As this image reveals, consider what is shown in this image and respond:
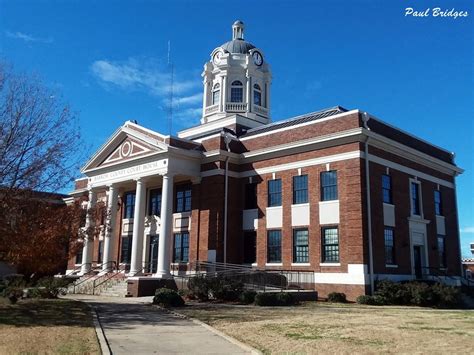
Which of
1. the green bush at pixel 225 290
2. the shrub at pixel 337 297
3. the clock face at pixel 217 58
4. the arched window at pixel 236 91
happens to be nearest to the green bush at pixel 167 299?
the green bush at pixel 225 290

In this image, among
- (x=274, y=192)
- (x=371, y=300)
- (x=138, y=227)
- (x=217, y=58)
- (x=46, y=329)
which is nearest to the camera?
(x=46, y=329)

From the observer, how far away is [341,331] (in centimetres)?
1416

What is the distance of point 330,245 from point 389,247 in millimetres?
3521

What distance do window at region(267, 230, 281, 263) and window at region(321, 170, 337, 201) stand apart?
3.96 m

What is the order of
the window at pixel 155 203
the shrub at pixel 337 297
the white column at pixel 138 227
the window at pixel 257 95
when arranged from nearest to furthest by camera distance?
the shrub at pixel 337 297
the white column at pixel 138 227
the window at pixel 155 203
the window at pixel 257 95

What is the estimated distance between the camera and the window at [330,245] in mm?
28781

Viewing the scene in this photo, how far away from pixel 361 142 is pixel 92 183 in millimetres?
22211

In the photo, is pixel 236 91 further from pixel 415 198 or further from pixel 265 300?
pixel 265 300

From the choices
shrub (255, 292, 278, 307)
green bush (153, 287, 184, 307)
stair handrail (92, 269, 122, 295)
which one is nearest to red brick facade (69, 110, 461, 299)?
shrub (255, 292, 278, 307)

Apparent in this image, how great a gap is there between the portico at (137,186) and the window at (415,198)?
14.1m

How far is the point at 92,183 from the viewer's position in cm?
4094

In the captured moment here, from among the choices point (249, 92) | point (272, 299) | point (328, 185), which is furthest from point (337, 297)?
point (249, 92)

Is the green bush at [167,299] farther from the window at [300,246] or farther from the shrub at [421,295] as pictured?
the shrub at [421,295]

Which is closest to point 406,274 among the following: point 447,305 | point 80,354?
point 447,305
